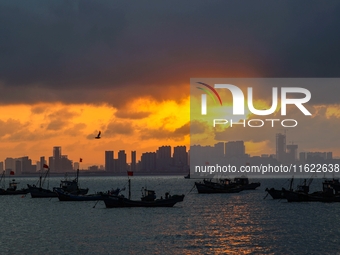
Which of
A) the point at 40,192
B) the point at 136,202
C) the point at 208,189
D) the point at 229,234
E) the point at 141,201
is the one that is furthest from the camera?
the point at 208,189

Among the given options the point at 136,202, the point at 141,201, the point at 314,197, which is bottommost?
the point at 136,202

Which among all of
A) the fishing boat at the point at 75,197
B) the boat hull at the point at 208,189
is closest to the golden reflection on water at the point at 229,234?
the fishing boat at the point at 75,197

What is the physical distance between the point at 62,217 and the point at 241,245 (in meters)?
50.0

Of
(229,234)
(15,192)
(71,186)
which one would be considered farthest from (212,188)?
(229,234)

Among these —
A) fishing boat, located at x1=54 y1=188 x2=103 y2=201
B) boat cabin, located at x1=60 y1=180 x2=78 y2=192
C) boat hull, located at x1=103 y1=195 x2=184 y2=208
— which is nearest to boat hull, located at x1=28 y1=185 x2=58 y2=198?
boat cabin, located at x1=60 y1=180 x2=78 y2=192

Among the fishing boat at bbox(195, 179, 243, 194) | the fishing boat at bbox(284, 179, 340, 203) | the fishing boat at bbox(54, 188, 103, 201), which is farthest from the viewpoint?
the fishing boat at bbox(195, 179, 243, 194)

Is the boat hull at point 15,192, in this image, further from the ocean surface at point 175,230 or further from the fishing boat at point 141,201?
the fishing boat at point 141,201

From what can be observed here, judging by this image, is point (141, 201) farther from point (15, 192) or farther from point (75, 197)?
point (15, 192)

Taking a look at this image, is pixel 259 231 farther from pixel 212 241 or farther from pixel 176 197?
pixel 176 197

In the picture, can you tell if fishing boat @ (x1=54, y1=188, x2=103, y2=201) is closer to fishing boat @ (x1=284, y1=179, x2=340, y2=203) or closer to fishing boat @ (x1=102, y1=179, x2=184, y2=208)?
fishing boat @ (x1=102, y1=179, x2=184, y2=208)

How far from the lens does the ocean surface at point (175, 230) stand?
6638cm

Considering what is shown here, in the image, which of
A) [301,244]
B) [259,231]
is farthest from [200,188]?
[301,244]

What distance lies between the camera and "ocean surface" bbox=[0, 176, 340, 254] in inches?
2613

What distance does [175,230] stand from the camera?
82875mm
